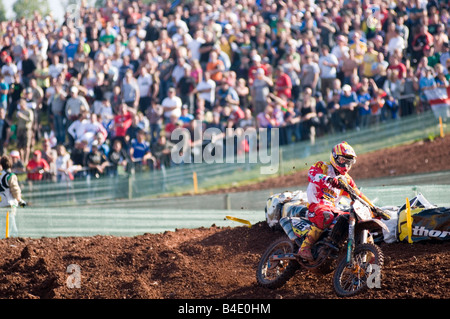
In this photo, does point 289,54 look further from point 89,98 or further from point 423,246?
point 423,246

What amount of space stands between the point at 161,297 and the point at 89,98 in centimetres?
1326

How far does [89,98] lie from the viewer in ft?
70.5

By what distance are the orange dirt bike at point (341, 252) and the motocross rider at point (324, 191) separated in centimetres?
10

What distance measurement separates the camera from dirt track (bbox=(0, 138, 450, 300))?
8.70 m

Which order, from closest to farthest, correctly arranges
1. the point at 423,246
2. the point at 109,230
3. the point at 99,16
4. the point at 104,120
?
the point at 423,246 → the point at 109,230 → the point at 104,120 → the point at 99,16

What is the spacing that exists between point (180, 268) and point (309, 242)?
2.36 meters

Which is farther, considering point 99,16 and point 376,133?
point 99,16

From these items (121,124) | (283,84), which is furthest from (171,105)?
(283,84)

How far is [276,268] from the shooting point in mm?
9250

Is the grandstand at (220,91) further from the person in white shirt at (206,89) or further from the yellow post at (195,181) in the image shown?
the yellow post at (195,181)

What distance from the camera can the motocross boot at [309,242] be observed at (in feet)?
28.2

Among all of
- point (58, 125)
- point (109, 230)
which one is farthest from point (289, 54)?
point (109, 230)

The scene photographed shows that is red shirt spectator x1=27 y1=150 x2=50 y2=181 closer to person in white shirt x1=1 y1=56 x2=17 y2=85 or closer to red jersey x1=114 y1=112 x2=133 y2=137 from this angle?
red jersey x1=114 y1=112 x2=133 y2=137
